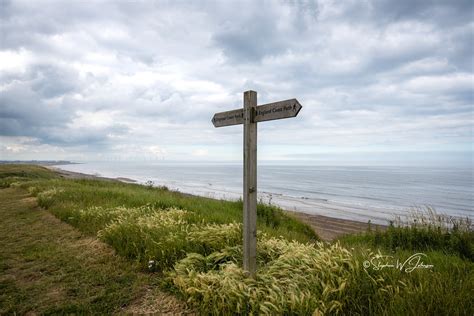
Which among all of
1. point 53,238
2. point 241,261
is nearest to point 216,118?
point 241,261

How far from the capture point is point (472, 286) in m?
3.56

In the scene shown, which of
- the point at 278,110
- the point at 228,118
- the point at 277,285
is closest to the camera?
the point at 277,285

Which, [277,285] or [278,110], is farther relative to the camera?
[278,110]

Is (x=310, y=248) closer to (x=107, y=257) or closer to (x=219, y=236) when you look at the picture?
(x=219, y=236)

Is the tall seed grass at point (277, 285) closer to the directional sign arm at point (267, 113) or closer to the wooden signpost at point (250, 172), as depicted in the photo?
the wooden signpost at point (250, 172)

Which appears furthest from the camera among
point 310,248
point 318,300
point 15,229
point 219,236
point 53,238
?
point 15,229

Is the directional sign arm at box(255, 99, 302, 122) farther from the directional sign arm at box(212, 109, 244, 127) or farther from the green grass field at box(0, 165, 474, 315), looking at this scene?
the green grass field at box(0, 165, 474, 315)

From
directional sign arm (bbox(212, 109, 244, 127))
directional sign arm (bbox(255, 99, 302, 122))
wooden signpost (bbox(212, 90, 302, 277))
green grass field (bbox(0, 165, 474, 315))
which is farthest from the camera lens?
directional sign arm (bbox(212, 109, 244, 127))

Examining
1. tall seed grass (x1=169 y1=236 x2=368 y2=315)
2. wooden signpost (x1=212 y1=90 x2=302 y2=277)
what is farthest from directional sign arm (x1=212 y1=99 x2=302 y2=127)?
tall seed grass (x1=169 y1=236 x2=368 y2=315)

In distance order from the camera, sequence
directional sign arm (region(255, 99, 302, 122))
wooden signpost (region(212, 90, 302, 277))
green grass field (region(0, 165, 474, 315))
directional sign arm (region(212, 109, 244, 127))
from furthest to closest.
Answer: directional sign arm (region(212, 109, 244, 127)) → wooden signpost (region(212, 90, 302, 277)) → directional sign arm (region(255, 99, 302, 122)) → green grass field (region(0, 165, 474, 315))

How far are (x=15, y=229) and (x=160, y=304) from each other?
7569 mm

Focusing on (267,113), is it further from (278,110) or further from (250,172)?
(250,172)

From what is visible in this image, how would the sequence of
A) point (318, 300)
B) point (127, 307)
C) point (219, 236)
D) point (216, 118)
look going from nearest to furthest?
point (318, 300), point (127, 307), point (216, 118), point (219, 236)

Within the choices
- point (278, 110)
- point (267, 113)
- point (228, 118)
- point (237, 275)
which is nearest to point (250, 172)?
point (267, 113)
